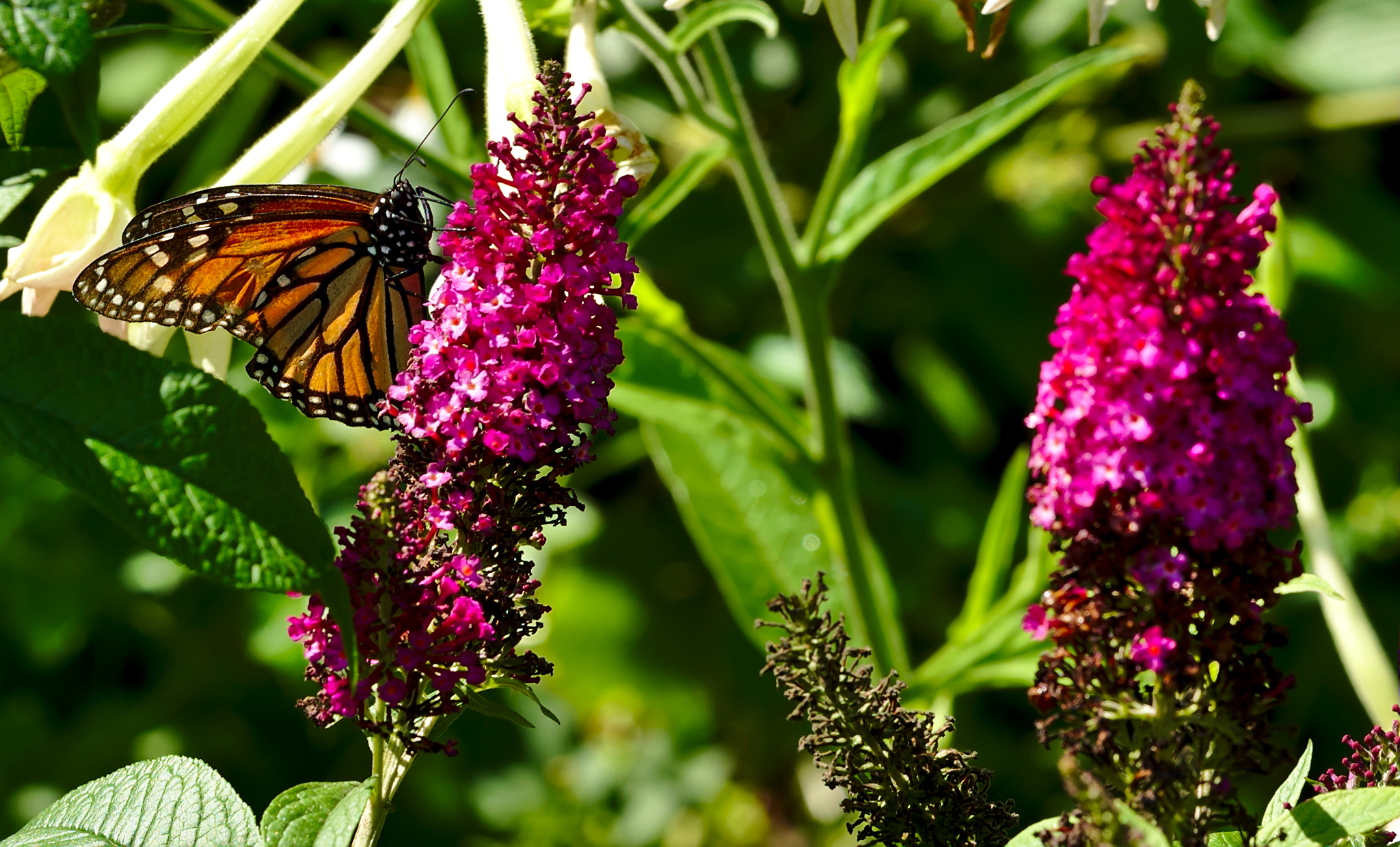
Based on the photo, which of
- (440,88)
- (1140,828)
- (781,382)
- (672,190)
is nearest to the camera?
(1140,828)

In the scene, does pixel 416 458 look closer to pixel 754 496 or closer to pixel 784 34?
pixel 754 496

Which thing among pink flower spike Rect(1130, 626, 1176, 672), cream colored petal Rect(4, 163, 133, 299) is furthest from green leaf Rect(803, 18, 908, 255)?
pink flower spike Rect(1130, 626, 1176, 672)

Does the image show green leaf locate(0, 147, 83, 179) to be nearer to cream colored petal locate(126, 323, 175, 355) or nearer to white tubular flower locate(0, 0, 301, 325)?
white tubular flower locate(0, 0, 301, 325)

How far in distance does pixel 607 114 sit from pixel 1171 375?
0.51 metres

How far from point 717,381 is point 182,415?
710mm

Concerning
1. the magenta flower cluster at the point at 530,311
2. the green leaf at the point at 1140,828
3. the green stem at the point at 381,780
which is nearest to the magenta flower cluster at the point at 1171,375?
the green leaf at the point at 1140,828

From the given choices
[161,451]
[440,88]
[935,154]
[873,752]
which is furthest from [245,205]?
[873,752]

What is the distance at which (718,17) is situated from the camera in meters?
1.04

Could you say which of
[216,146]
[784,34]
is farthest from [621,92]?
[216,146]

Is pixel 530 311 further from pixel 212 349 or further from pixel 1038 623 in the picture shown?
pixel 212 349

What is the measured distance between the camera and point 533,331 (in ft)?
2.27

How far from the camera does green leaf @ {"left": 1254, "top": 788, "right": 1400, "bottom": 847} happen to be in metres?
0.55

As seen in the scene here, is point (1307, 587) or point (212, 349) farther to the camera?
point (212, 349)

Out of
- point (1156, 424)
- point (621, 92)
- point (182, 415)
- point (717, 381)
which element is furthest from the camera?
point (621, 92)
